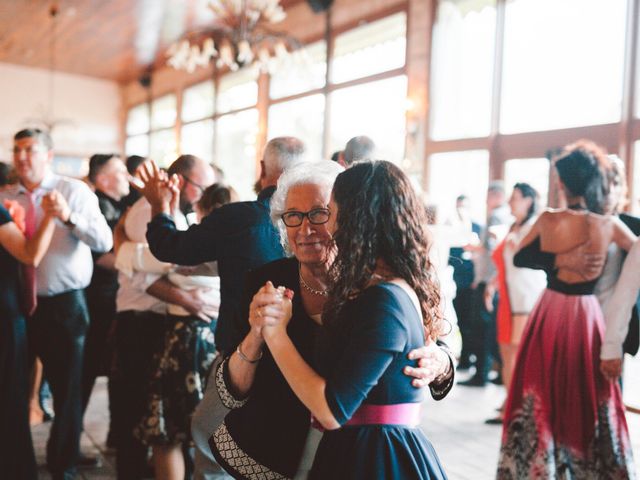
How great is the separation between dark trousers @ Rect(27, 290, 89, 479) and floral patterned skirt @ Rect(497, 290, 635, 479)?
1988mm

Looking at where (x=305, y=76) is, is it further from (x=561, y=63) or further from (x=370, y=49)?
(x=561, y=63)

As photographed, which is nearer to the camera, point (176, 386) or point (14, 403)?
point (176, 386)

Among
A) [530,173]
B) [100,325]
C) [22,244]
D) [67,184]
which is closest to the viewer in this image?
[22,244]

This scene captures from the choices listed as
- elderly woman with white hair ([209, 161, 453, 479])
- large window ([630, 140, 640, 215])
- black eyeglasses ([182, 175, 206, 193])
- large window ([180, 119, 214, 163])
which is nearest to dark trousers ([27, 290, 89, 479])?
black eyeglasses ([182, 175, 206, 193])

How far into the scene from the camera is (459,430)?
4.21m

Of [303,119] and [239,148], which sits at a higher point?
[303,119]

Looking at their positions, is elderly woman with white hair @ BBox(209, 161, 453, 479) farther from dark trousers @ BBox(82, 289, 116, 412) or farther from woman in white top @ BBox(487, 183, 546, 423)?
woman in white top @ BBox(487, 183, 546, 423)

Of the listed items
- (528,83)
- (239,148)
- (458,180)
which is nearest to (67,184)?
(528,83)

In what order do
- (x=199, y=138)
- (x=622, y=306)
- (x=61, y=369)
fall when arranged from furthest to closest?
(x=199, y=138) < (x=61, y=369) < (x=622, y=306)

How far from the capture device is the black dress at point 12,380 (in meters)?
2.67

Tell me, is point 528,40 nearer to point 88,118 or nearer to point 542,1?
point 542,1

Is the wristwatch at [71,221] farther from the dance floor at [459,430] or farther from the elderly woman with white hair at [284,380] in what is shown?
the elderly woman with white hair at [284,380]

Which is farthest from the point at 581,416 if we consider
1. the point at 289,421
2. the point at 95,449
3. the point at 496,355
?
the point at 496,355

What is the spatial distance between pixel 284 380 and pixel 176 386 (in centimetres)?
117
